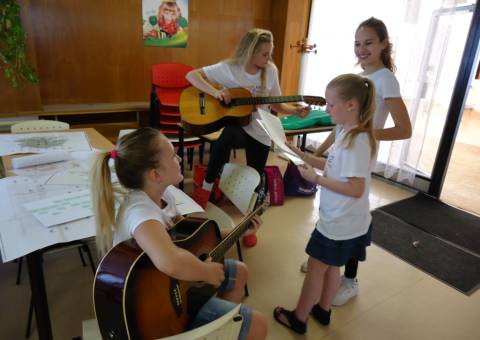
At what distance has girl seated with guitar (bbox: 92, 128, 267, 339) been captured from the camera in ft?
3.15

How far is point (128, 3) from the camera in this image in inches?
140

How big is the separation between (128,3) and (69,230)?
3.14 m

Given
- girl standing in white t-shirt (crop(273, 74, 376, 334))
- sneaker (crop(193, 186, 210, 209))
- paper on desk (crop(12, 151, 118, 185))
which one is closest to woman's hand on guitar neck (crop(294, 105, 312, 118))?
girl standing in white t-shirt (crop(273, 74, 376, 334))

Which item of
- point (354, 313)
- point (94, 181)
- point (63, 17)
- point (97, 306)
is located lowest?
point (354, 313)

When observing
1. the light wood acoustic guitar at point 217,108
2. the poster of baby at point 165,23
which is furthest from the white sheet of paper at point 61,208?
the poster of baby at point 165,23

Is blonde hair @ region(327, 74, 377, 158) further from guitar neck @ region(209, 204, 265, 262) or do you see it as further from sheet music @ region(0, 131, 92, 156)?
sheet music @ region(0, 131, 92, 156)

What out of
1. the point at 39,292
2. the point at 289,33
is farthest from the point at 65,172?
the point at 289,33

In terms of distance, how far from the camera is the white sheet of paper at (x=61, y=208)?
118 cm

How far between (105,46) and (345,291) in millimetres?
3202

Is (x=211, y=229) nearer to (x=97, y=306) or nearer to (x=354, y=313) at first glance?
(x=97, y=306)

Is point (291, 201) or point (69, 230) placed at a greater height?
point (69, 230)

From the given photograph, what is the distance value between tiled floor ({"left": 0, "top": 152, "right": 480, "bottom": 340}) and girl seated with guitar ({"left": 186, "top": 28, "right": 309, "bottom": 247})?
0.32 metres

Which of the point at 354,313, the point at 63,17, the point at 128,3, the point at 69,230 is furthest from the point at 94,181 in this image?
the point at 128,3

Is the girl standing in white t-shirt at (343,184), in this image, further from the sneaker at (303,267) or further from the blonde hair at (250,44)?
the blonde hair at (250,44)
